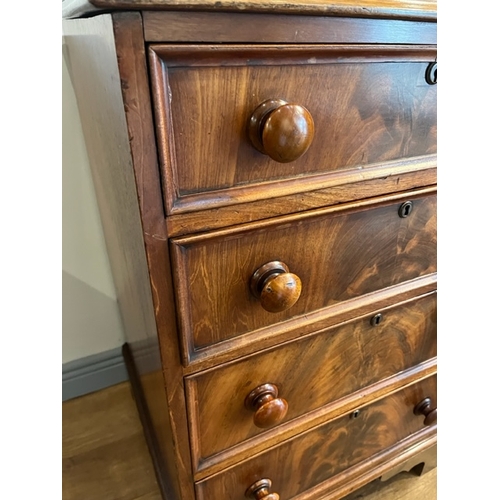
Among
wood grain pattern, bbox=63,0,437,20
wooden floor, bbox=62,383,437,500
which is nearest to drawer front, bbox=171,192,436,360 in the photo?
wood grain pattern, bbox=63,0,437,20

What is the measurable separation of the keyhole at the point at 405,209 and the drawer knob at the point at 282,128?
244mm

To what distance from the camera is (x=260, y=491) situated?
71 centimetres

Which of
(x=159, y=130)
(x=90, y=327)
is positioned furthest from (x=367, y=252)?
(x=90, y=327)

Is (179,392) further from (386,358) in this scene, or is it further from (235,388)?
(386,358)

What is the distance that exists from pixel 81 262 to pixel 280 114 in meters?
0.81

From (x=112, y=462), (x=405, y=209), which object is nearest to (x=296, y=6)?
(x=405, y=209)

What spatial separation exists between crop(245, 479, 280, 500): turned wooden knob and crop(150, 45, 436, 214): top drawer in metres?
0.51

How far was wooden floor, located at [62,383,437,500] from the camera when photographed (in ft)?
3.18

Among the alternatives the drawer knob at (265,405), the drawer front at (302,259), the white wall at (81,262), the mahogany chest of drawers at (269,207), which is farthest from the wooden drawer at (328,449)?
the white wall at (81,262)

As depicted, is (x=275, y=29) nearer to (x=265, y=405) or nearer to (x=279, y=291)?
(x=279, y=291)

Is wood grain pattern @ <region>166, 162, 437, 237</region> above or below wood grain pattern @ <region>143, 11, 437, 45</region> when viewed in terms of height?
below

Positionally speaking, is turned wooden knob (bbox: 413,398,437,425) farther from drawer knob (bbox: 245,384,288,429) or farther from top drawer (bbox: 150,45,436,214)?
top drawer (bbox: 150,45,436,214)

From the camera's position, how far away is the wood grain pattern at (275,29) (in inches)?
15.0
